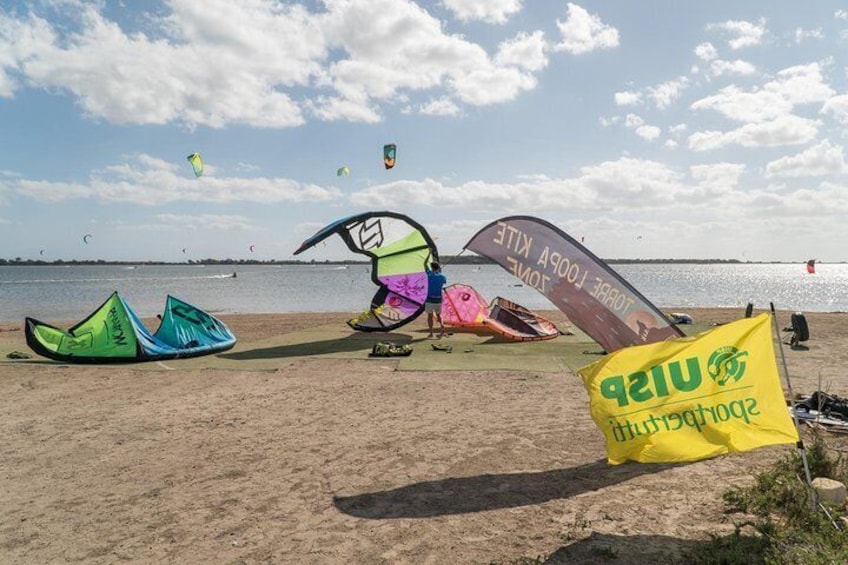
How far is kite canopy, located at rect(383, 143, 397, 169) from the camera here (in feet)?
65.8

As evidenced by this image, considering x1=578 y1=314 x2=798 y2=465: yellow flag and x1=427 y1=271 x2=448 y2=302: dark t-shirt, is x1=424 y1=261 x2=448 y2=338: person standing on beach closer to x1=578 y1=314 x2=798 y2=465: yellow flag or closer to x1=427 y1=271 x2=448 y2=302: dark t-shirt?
x1=427 y1=271 x2=448 y2=302: dark t-shirt

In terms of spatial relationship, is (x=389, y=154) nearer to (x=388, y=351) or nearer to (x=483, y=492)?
(x=388, y=351)

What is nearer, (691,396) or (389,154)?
(691,396)

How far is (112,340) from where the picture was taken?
40.3 ft

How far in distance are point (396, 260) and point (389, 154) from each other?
5948 millimetres

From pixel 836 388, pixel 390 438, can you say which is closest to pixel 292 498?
pixel 390 438

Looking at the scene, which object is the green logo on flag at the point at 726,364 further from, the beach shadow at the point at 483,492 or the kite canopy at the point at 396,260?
the kite canopy at the point at 396,260

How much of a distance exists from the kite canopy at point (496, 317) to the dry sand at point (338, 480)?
608 centimetres

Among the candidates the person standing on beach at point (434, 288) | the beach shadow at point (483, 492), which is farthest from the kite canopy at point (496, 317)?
the beach shadow at point (483, 492)

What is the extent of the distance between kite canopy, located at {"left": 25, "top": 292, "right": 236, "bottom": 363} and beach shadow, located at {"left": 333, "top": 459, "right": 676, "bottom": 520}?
904cm

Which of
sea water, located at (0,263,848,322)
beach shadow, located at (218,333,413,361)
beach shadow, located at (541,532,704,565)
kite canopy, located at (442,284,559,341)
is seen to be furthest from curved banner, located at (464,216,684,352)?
sea water, located at (0,263,848,322)

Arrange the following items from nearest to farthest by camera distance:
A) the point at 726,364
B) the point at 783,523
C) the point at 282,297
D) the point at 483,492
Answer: the point at 783,523
the point at 726,364
the point at 483,492
the point at 282,297

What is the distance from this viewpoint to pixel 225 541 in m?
4.36

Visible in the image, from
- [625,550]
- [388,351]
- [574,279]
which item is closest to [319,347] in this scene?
[388,351]
